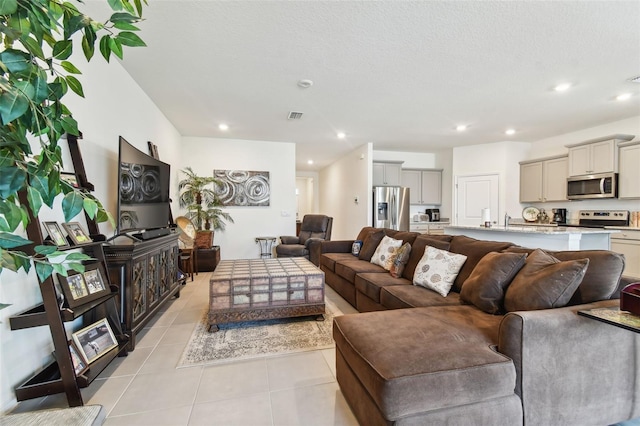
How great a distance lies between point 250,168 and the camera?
567 centimetres

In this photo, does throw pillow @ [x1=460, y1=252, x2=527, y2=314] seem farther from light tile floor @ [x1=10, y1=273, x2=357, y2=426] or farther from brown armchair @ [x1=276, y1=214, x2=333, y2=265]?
brown armchair @ [x1=276, y1=214, x2=333, y2=265]

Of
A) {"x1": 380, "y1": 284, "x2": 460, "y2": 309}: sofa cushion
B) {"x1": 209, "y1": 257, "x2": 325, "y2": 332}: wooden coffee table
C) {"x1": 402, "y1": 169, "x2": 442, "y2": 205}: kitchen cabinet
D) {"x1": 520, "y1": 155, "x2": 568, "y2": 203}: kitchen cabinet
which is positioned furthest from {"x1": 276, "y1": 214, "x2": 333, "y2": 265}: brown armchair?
{"x1": 520, "y1": 155, "x2": 568, "y2": 203}: kitchen cabinet

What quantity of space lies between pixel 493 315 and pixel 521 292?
247mm

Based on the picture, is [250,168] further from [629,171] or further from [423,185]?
[629,171]

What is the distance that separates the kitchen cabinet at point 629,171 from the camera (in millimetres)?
3979

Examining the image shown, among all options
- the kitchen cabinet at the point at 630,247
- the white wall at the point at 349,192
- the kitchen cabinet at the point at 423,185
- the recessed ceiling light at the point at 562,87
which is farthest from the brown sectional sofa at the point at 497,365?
the kitchen cabinet at the point at 423,185

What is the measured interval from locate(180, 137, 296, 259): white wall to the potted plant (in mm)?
213

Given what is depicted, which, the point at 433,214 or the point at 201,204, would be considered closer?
the point at 201,204

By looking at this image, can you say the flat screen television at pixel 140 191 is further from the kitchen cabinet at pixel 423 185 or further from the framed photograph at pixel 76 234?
the kitchen cabinet at pixel 423 185

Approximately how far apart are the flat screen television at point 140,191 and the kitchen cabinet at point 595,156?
21.4 feet

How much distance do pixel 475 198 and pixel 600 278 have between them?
489 centimetres

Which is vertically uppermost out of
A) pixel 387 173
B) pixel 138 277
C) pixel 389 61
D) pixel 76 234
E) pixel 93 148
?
pixel 389 61

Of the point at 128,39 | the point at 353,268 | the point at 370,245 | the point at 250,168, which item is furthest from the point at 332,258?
the point at 128,39

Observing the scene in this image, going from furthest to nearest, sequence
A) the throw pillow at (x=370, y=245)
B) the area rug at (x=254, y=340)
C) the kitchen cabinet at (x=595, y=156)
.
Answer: the kitchen cabinet at (x=595, y=156) < the throw pillow at (x=370, y=245) < the area rug at (x=254, y=340)
